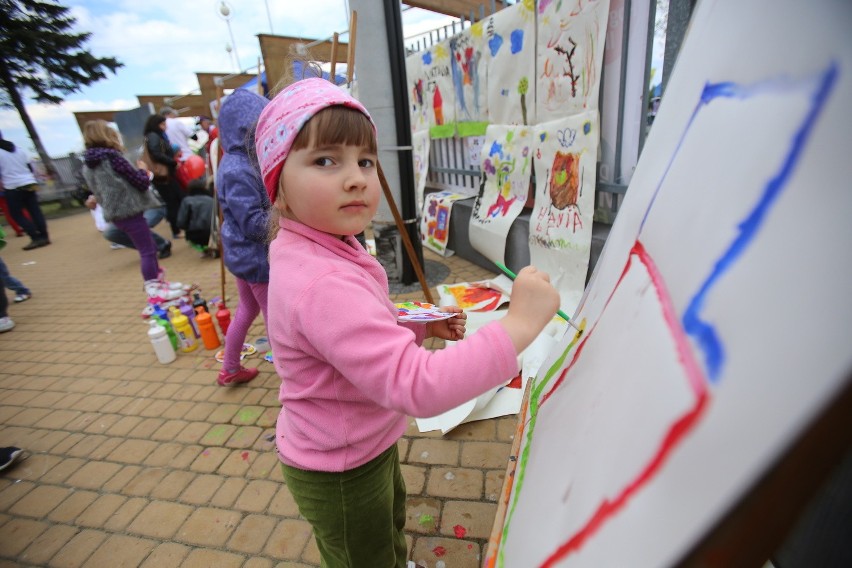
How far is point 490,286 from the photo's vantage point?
3711 millimetres

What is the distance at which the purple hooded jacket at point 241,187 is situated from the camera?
7.10 feet

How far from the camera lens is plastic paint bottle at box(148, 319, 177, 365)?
325 centimetres

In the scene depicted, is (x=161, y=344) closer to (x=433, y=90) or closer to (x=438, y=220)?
(x=438, y=220)

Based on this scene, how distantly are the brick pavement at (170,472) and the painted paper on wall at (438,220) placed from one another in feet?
7.42

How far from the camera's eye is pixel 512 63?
11.3ft

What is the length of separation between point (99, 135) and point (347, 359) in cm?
442

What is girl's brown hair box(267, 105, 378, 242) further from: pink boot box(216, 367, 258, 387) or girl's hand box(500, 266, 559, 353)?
pink boot box(216, 367, 258, 387)

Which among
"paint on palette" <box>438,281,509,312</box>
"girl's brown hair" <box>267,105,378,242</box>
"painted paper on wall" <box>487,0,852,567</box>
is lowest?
"paint on palette" <box>438,281,509,312</box>

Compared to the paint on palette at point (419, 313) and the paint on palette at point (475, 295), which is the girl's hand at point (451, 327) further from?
the paint on palette at point (475, 295)

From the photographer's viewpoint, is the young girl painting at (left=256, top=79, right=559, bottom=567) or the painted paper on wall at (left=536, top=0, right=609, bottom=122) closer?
the young girl painting at (left=256, top=79, right=559, bottom=567)

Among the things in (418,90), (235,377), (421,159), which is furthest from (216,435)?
(418,90)

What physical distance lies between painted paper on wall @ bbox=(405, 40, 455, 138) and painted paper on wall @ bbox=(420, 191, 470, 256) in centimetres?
72

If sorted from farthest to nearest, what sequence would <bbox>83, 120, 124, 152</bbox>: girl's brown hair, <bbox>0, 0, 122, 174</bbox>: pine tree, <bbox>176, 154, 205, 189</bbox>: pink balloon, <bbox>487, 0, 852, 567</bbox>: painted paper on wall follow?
<bbox>0, 0, 122, 174</bbox>: pine tree
<bbox>176, 154, 205, 189</bbox>: pink balloon
<bbox>83, 120, 124, 152</bbox>: girl's brown hair
<bbox>487, 0, 852, 567</bbox>: painted paper on wall

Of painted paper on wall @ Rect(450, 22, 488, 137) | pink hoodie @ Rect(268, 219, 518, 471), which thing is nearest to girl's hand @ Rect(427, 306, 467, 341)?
pink hoodie @ Rect(268, 219, 518, 471)
